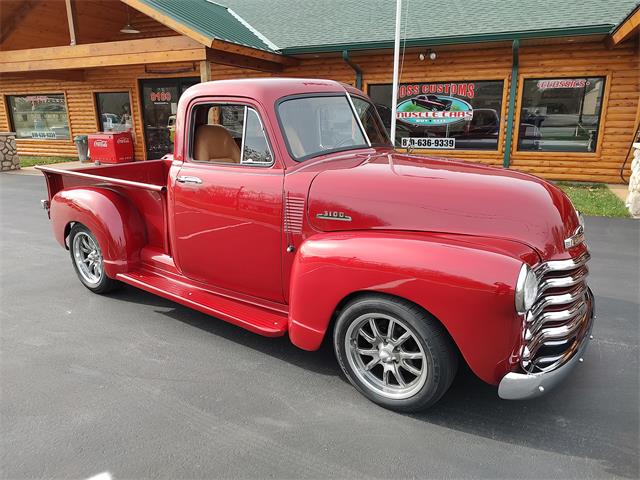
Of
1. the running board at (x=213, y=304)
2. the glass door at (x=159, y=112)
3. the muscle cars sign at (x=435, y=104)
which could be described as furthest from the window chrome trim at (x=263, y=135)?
the glass door at (x=159, y=112)

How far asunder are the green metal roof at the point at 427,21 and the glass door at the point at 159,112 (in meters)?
2.79

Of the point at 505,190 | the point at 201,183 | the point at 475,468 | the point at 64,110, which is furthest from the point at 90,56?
the point at 475,468

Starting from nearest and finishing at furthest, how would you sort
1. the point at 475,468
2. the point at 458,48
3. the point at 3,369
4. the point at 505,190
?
1. the point at 475,468
2. the point at 505,190
3. the point at 3,369
4. the point at 458,48

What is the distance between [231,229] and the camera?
346cm

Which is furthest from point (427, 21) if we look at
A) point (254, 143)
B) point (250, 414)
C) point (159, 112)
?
point (250, 414)

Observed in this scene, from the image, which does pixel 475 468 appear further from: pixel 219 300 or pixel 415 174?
pixel 219 300

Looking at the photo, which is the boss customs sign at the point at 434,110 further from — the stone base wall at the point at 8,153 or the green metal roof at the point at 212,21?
the stone base wall at the point at 8,153

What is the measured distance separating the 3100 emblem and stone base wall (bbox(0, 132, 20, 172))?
14364 millimetres

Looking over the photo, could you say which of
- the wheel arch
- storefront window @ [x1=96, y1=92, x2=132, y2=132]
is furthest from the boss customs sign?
storefront window @ [x1=96, y1=92, x2=132, y2=132]

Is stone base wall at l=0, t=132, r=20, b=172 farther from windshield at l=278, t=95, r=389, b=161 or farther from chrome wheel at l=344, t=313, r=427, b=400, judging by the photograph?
chrome wheel at l=344, t=313, r=427, b=400

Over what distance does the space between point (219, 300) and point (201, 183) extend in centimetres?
93

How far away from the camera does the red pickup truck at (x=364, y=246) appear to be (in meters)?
2.47

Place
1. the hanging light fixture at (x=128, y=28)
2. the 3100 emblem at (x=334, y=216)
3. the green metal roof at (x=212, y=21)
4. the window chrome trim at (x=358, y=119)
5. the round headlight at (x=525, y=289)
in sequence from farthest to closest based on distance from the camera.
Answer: the hanging light fixture at (x=128, y=28) → the green metal roof at (x=212, y=21) → the window chrome trim at (x=358, y=119) → the 3100 emblem at (x=334, y=216) → the round headlight at (x=525, y=289)

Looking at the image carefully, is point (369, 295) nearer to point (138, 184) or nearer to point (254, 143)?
point (254, 143)
